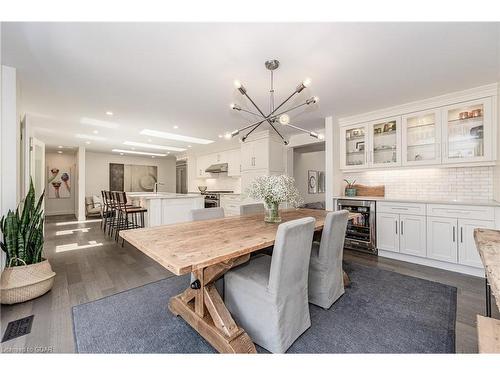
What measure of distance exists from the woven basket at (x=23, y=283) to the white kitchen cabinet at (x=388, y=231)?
422 cm

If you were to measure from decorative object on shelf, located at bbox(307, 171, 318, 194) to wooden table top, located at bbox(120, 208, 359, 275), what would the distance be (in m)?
5.04

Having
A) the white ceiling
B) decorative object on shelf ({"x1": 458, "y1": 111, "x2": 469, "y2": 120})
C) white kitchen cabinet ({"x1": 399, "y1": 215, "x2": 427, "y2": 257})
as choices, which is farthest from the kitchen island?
decorative object on shelf ({"x1": 458, "y1": 111, "x2": 469, "y2": 120})

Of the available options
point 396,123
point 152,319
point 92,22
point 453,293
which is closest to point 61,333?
point 152,319

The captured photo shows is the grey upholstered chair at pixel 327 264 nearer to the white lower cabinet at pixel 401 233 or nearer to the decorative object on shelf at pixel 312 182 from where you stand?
the white lower cabinet at pixel 401 233

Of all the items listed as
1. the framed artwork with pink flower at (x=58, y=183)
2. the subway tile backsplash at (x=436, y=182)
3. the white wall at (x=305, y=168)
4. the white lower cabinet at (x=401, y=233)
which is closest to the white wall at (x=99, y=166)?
the framed artwork with pink flower at (x=58, y=183)

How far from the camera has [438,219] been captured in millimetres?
2900

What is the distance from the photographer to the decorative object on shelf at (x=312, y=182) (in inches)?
272

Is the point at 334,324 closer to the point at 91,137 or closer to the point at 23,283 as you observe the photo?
the point at 23,283

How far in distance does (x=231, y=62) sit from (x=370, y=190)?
323 centimetres

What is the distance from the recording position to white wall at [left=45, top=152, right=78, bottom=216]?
7797 mm

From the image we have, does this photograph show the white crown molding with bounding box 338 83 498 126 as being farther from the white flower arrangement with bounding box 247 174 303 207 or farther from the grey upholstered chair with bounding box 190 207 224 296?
the grey upholstered chair with bounding box 190 207 224 296
